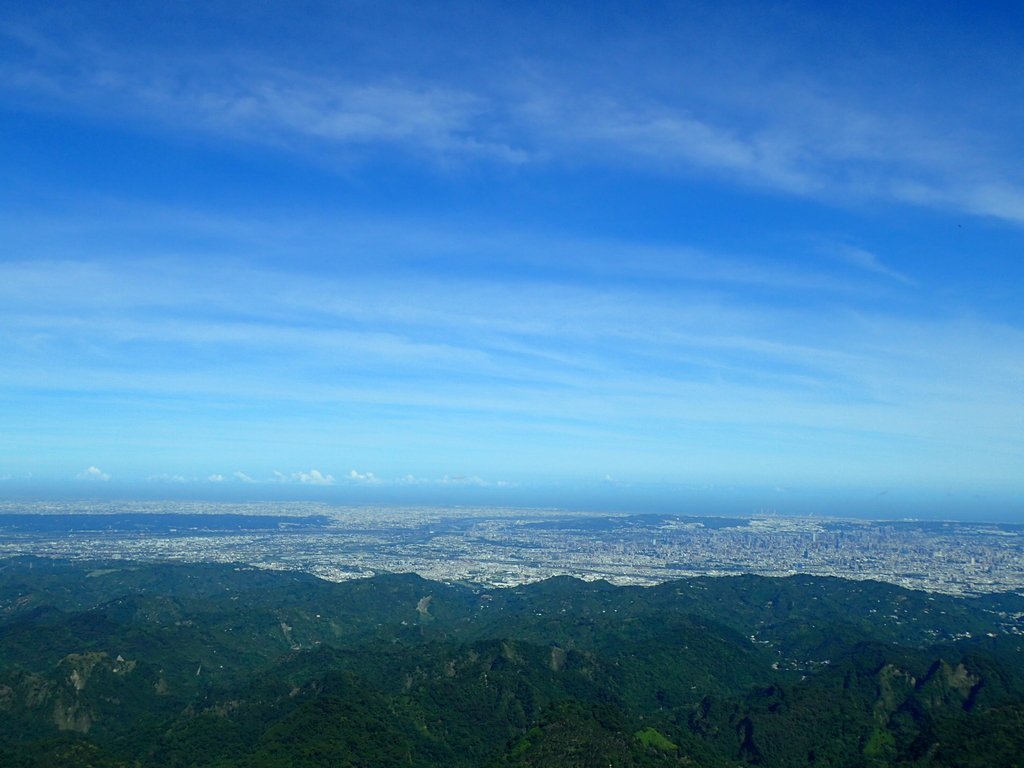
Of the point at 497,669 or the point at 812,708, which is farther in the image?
the point at 497,669

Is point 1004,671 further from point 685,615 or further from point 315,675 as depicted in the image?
point 315,675

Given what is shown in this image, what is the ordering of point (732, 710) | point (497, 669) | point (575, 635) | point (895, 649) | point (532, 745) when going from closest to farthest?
point (532, 745) < point (732, 710) < point (497, 669) < point (895, 649) < point (575, 635)

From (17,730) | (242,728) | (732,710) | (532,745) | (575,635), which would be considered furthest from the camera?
(575,635)

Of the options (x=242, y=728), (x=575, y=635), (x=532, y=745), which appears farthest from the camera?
(x=575, y=635)

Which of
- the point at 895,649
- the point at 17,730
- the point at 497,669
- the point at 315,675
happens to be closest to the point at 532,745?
the point at 497,669

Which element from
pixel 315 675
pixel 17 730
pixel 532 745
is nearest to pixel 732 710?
pixel 532 745

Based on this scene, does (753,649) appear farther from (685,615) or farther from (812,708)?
(812,708)
